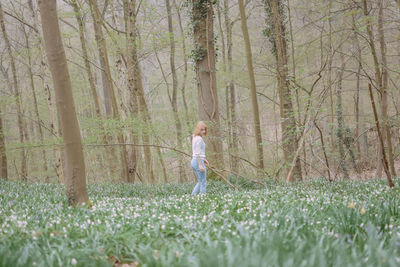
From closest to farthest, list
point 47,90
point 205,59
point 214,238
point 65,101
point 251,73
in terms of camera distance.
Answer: point 214,238 → point 65,101 → point 251,73 → point 205,59 → point 47,90

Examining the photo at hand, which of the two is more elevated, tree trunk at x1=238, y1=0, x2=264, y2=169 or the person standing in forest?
tree trunk at x1=238, y1=0, x2=264, y2=169

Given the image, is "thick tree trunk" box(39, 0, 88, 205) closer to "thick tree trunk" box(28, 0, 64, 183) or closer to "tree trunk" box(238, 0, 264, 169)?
"tree trunk" box(238, 0, 264, 169)

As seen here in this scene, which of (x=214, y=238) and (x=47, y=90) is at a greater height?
(x=47, y=90)

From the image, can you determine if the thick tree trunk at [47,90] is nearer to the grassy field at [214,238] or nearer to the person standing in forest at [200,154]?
the person standing in forest at [200,154]

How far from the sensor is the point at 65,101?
17.1ft

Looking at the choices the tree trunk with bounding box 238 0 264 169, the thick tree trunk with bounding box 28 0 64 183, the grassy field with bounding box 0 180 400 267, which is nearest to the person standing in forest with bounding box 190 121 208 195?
the grassy field with bounding box 0 180 400 267

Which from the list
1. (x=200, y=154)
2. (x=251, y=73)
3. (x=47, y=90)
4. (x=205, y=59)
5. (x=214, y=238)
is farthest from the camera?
(x=47, y=90)

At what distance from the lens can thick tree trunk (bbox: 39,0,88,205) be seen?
512 cm

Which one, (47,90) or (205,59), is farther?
(47,90)

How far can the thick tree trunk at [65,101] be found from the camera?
16.8 ft

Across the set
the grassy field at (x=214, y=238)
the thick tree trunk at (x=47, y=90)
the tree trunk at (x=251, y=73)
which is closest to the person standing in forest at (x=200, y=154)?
the grassy field at (x=214, y=238)

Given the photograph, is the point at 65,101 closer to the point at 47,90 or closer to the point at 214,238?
A: the point at 214,238

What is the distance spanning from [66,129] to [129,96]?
873cm

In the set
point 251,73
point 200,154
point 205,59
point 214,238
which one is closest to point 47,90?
point 205,59
